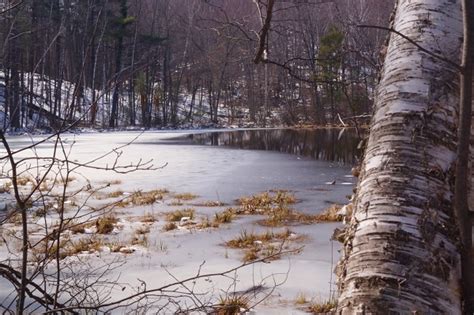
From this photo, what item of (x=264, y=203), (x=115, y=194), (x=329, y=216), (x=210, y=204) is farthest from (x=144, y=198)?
(x=329, y=216)

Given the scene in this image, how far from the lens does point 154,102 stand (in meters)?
45.4

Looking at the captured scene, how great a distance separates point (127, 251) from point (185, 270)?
31.9 inches

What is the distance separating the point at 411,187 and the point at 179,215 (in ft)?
18.0

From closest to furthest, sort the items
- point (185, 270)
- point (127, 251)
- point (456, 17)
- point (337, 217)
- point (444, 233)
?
point (444, 233) < point (456, 17) < point (185, 270) < point (127, 251) < point (337, 217)

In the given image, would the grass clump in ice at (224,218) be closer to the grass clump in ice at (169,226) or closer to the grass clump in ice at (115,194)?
the grass clump in ice at (169,226)

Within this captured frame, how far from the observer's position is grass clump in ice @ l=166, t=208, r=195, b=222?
21.4 feet

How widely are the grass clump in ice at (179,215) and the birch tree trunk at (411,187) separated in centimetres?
512

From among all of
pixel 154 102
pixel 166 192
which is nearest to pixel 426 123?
pixel 166 192

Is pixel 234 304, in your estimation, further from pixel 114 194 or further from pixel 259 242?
pixel 114 194

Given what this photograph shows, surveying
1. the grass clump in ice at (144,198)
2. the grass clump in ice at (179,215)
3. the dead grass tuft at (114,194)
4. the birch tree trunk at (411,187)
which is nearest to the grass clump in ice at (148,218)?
the grass clump in ice at (179,215)

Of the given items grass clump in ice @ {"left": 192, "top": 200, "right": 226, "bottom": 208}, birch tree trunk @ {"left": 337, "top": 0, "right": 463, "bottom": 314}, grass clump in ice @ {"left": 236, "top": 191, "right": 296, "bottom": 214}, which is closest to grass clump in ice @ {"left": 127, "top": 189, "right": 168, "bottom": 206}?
grass clump in ice @ {"left": 192, "top": 200, "right": 226, "bottom": 208}

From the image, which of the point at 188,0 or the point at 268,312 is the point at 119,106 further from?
the point at 268,312

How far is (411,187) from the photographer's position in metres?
1.27

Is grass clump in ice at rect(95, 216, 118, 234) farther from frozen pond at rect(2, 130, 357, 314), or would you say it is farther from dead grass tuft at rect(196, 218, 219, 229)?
dead grass tuft at rect(196, 218, 219, 229)
